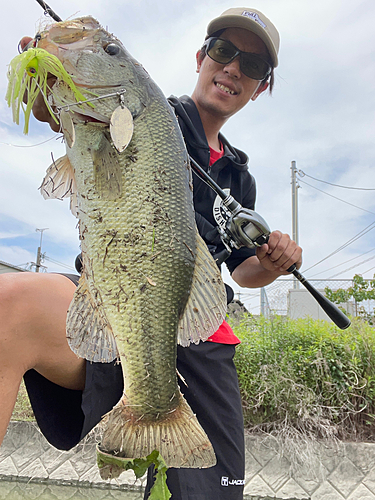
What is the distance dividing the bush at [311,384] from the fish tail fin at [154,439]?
2.97 m

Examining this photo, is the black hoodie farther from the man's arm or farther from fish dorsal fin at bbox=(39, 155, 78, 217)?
fish dorsal fin at bbox=(39, 155, 78, 217)

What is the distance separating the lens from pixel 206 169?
81.9 inches

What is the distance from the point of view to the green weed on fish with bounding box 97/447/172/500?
2.98ft

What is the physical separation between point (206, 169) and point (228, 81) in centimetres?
55

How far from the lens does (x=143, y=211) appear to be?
1.00m

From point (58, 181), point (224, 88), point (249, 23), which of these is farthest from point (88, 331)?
point (249, 23)

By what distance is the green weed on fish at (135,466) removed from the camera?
35.8 inches

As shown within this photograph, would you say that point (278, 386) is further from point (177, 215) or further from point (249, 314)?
point (177, 215)

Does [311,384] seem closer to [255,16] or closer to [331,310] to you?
[331,310]

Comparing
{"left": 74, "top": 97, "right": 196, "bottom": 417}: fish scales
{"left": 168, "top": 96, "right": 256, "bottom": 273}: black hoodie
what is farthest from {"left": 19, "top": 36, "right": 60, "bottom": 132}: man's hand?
{"left": 168, "top": 96, "right": 256, "bottom": 273}: black hoodie

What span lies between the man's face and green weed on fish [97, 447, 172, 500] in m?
1.87

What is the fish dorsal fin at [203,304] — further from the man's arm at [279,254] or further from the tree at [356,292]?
the tree at [356,292]

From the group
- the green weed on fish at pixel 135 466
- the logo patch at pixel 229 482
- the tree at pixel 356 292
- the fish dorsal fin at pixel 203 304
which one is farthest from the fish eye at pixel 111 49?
the tree at pixel 356 292

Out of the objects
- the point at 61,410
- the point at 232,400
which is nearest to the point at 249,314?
the point at 232,400
